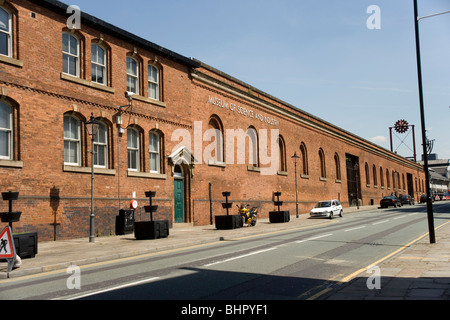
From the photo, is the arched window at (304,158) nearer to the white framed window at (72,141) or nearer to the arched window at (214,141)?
the arched window at (214,141)

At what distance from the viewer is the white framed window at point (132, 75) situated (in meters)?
23.2

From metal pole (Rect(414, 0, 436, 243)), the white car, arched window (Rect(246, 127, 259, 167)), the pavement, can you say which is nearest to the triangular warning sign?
the pavement

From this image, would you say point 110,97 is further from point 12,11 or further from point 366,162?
point 366,162

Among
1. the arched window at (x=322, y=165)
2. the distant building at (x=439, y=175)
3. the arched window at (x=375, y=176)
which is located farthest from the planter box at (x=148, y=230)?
the distant building at (x=439, y=175)

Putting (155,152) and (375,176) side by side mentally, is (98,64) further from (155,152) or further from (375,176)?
(375,176)

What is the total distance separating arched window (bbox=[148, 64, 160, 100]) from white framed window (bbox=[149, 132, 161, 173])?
7.24ft

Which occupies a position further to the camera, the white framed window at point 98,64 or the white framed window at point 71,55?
the white framed window at point 98,64

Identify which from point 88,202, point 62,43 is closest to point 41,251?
point 88,202

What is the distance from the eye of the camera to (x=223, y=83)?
31.2 m

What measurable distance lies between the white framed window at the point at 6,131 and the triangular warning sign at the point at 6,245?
7.99 meters

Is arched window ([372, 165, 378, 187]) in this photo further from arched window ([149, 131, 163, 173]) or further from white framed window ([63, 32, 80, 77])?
white framed window ([63, 32, 80, 77])

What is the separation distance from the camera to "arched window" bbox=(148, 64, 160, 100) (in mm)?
24611

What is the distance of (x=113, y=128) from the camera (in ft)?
71.0

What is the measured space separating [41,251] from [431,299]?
1257 centimetres
